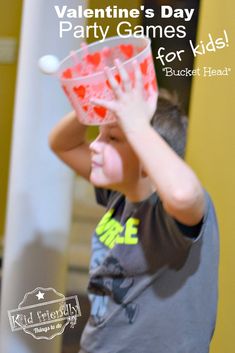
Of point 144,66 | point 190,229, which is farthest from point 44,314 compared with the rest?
point 144,66

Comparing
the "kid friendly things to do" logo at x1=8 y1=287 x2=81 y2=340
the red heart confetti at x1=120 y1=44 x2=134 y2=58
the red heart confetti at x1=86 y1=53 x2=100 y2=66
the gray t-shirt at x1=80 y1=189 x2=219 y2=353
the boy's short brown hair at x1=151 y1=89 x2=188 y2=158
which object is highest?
the red heart confetti at x1=120 y1=44 x2=134 y2=58

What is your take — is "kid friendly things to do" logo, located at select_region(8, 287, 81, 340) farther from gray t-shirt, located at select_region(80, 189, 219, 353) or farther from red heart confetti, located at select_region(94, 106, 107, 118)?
red heart confetti, located at select_region(94, 106, 107, 118)

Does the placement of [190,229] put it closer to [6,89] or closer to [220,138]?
[220,138]

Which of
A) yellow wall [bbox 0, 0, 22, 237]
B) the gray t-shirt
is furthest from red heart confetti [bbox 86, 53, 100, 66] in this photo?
yellow wall [bbox 0, 0, 22, 237]

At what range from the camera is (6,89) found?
5.74 ft

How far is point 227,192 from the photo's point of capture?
2.91 feet

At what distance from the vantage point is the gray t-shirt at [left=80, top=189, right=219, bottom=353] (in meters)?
0.71

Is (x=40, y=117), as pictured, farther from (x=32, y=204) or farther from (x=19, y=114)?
(x=32, y=204)

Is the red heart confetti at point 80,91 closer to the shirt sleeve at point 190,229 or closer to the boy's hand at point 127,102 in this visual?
the boy's hand at point 127,102

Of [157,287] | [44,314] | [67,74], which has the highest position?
[67,74]

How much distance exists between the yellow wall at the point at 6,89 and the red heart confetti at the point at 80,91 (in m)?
1.06

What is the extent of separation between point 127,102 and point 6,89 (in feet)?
3.92

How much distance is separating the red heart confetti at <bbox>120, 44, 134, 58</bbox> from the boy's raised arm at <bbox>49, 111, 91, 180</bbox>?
154mm

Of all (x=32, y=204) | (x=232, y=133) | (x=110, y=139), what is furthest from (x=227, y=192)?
(x=32, y=204)
